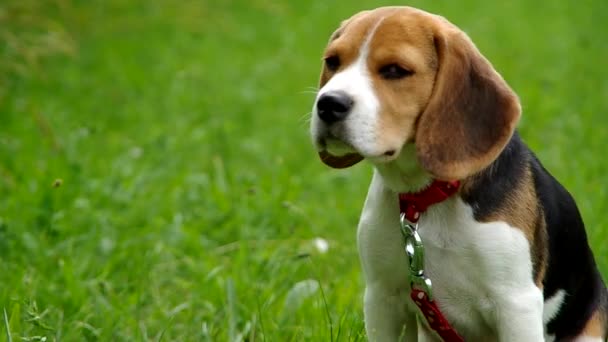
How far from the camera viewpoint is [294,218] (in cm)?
591

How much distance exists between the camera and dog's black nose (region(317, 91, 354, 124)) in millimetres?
3158

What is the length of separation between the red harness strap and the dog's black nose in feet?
1.53

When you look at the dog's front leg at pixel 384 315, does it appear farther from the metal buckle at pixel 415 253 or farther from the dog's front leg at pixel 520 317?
the dog's front leg at pixel 520 317

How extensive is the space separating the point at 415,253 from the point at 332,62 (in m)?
0.74

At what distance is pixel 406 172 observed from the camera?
347 cm

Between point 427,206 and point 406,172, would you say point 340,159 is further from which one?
point 427,206

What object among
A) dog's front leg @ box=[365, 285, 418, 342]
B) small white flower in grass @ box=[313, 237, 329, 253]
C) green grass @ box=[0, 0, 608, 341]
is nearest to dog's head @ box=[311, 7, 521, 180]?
dog's front leg @ box=[365, 285, 418, 342]

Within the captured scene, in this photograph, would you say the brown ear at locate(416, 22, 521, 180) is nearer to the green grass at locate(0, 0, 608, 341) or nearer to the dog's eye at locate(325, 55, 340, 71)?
the dog's eye at locate(325, 55, 340, 71)

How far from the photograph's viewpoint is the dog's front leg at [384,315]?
3.62 metres

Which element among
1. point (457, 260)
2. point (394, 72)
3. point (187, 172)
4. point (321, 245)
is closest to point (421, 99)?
point (394, 72)

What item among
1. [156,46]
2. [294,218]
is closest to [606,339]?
[294,218]

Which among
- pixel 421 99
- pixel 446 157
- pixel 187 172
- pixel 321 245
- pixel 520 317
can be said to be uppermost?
pixel 421 99

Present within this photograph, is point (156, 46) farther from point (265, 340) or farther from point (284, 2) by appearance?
point (265, 340)

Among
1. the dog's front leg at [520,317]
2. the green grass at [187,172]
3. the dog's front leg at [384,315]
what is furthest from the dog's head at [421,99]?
the green grass at [187,172]
